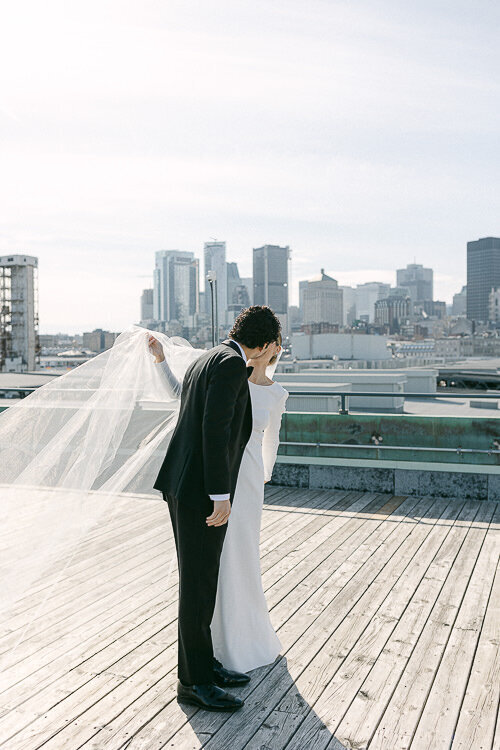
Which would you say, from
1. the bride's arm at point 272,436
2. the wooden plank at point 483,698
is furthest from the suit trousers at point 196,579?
the wooden plank at point 483,698

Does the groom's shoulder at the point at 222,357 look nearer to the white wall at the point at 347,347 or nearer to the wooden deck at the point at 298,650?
the wooden deck at the point at 298,650

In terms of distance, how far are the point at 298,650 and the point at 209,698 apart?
89 cm

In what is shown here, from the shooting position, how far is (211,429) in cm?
326

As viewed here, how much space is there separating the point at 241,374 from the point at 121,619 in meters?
2.29

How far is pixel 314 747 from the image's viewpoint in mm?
3133

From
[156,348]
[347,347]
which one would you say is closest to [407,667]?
[156,348]

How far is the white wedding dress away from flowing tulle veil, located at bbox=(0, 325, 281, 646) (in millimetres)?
501

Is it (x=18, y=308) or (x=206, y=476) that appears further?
(x=18, y=308)

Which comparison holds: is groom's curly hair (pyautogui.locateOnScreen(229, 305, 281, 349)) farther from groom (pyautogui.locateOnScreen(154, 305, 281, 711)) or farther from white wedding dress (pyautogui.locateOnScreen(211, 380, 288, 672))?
white wedding dress (pyautogui.locateOnScreen(211, 380, 288, 672))

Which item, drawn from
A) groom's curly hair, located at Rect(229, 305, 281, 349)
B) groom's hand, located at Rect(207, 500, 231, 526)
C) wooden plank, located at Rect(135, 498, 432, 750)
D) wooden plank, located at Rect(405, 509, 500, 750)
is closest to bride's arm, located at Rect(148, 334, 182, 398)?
groom's curly hair, located at Rect(229, 305, 281, 349)

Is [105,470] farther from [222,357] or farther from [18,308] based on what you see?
[18,308]

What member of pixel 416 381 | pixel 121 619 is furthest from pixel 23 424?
pixel 416 381

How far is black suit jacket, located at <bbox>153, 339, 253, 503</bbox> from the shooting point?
10.7ft

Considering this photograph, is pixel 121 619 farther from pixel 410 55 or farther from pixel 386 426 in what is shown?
pixel 410 55
